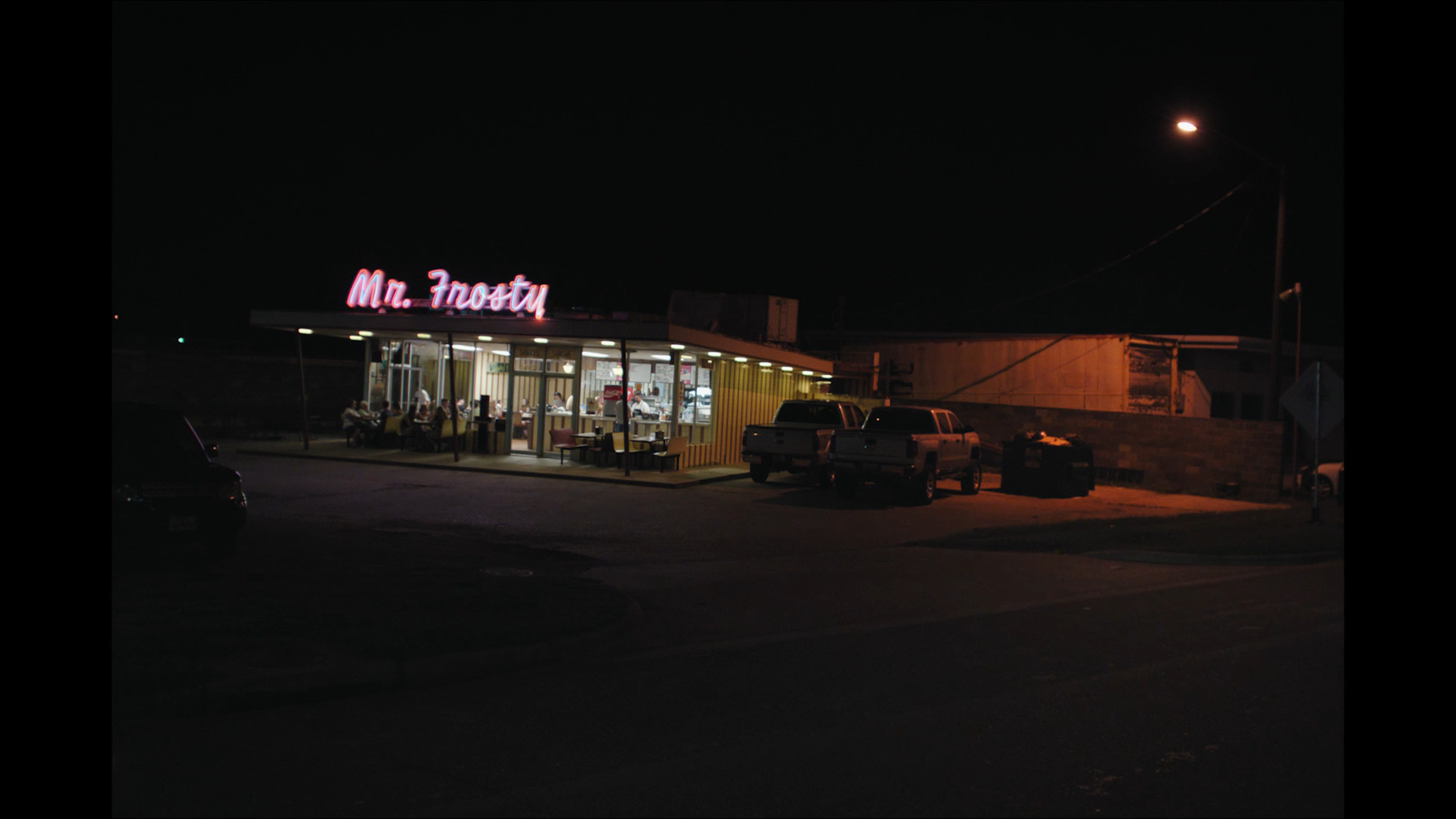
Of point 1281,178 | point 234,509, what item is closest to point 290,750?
point 234,509

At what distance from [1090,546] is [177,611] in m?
12.1

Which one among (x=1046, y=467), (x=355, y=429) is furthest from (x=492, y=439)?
(x=1046, y=467)

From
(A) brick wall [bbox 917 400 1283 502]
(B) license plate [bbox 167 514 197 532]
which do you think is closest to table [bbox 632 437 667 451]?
(A) brick wall [bbox 917 400 1283 502]

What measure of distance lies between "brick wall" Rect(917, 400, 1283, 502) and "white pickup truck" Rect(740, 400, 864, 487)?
17.3 feet

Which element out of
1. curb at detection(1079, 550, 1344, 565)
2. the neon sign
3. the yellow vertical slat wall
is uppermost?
the neon sign

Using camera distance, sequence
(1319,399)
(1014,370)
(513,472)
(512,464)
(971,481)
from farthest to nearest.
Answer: (1014,370) → (512,464) → (971,481) → (513,472) → (1319,399)

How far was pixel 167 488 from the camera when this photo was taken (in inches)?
420

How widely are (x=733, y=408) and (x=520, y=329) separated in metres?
7.29

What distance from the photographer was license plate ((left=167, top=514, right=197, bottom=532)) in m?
10.6

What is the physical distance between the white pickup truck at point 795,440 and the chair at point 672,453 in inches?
79.5

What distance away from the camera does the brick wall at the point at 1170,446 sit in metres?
25.9

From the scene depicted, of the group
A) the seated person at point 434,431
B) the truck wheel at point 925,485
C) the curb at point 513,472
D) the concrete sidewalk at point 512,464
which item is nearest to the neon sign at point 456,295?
the seated person at point 434,431

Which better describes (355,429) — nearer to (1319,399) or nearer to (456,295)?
(456,295)

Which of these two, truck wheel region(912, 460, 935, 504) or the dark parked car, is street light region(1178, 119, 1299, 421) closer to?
truck wheel region(912, 460, 935, 504)
